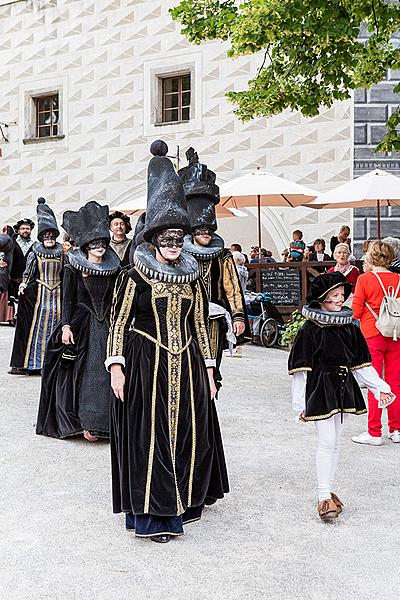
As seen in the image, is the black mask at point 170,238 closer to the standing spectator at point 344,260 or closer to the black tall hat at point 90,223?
the black tall hat at point 90,223

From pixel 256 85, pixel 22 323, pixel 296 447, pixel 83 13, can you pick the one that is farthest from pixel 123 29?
pixel 296 447

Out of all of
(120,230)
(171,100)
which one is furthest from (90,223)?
(171,100)

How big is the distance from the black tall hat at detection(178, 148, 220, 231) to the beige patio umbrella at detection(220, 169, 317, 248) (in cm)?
672

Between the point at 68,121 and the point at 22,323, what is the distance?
36.7ft

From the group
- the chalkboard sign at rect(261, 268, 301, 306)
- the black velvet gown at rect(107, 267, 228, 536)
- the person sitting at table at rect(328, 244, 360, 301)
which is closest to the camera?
the black velvet gown at rect(107, 267, 228, 536)

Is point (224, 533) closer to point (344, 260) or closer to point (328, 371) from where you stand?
point (328, 371)

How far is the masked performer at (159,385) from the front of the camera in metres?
4.78

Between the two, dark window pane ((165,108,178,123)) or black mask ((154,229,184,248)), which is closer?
black mask ((154,229,184,248))

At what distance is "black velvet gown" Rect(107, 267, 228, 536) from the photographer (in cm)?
477

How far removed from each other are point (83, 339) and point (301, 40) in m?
4.25

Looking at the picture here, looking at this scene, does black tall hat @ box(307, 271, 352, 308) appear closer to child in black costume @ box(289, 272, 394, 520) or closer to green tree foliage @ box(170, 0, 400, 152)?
child in black costume @ box(289, 272, 394, 520)

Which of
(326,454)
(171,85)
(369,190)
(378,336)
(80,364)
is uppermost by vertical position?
(171,85)

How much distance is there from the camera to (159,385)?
4863 mm

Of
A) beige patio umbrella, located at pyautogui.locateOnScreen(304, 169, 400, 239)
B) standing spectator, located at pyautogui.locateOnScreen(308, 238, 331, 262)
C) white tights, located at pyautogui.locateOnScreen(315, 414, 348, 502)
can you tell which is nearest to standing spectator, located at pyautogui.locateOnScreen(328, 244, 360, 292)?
beige patio umbrella, located at pyautogui.locateOnScreen(304, 169, 400, 239)
